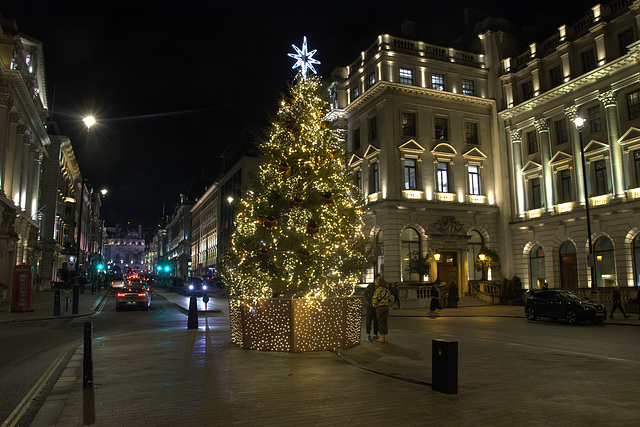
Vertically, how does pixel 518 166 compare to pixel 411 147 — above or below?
below

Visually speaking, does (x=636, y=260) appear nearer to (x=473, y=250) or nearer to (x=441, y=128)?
(x=473, y=250)

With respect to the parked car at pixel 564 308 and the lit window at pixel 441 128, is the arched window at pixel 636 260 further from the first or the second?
the lit window at pixel 441 128

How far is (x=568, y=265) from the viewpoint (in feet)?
109

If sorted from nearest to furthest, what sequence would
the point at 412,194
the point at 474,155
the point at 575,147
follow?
the point at 575,147
the point at 412,194
the point at 474,155

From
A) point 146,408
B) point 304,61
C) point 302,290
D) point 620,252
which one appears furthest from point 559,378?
point 620,252

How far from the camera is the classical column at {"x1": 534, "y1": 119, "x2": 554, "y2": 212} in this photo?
34.7 meters

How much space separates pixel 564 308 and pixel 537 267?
50.1ft

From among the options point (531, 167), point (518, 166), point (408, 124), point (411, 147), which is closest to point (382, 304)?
point (411, 147)

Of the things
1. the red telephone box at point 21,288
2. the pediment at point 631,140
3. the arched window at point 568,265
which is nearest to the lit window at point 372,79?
the pediment at point 631,140

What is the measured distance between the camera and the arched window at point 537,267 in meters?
35.4

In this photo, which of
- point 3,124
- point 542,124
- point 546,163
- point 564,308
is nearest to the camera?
point 564,308

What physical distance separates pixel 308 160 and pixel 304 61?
4.44 m

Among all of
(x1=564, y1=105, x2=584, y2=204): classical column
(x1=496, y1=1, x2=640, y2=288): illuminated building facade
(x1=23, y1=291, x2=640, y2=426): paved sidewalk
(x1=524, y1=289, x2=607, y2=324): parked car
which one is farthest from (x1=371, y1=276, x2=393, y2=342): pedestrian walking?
(x1=564, y1=105, x2=584, y2=204): classical column

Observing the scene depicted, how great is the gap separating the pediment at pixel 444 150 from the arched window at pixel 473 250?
6.33 meters
